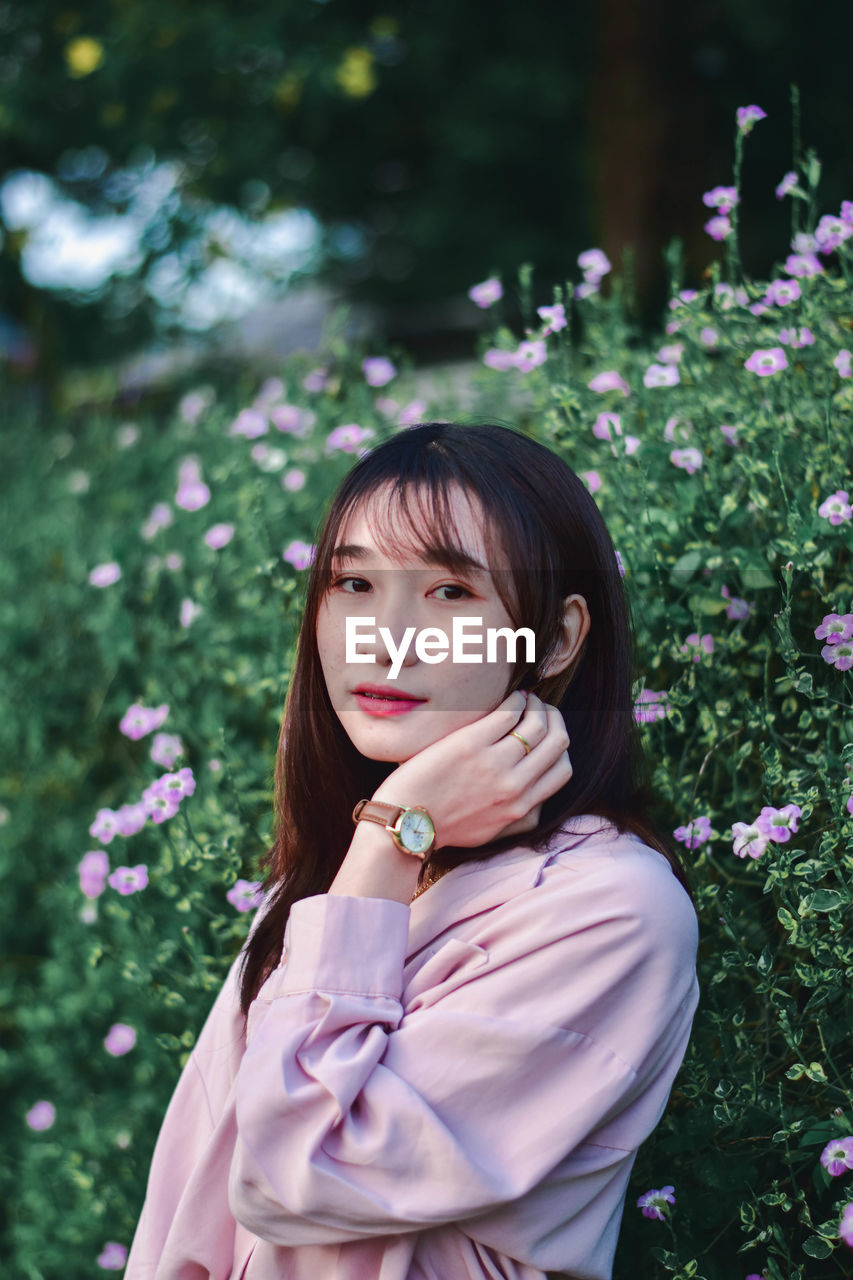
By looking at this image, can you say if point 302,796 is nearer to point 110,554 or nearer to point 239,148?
point 110,554

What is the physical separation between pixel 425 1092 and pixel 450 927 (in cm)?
22

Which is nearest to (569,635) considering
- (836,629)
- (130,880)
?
(836,629)

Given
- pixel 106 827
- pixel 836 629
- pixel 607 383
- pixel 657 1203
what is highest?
pixel 607 383

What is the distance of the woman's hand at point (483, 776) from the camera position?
133 centimetres

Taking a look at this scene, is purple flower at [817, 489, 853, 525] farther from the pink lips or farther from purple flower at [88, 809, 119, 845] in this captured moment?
purple flower at [88, 809, 119, 845]

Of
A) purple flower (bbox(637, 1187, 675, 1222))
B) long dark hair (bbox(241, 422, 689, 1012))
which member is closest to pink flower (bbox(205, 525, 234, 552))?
long dark hair (bbox(241, 422, 689, 1012))

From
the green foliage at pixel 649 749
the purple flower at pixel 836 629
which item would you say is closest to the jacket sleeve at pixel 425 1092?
the green foliage at pixel 649 749

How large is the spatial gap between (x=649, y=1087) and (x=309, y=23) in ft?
22.8

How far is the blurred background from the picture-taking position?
6.95 meters

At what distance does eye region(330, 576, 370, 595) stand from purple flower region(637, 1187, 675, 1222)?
34.5 inches

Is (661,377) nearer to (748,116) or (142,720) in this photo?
A: (748,116)

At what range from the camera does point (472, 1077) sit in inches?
47.7

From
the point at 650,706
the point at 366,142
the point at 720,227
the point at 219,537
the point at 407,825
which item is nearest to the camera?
the point at 407,825

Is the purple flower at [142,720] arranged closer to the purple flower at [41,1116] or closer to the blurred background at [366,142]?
the purple flower at [41,1116]
